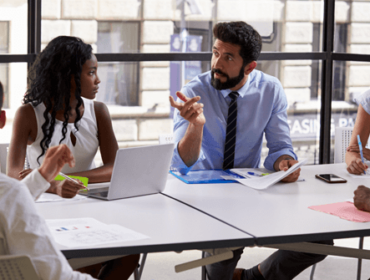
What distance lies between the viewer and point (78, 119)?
2.64 metres

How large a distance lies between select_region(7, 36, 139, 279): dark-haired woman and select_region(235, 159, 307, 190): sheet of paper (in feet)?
2.12

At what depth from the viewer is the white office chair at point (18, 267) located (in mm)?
1267

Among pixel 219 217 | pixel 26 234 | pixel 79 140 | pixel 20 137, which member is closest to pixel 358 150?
pixel 219 217

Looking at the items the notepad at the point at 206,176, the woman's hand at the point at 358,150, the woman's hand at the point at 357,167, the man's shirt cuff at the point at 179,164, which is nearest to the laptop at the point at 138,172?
the notepad at the point at 206,176

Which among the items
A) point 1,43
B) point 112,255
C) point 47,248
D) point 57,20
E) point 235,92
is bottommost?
point 112,255

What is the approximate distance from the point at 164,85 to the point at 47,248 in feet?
18.9

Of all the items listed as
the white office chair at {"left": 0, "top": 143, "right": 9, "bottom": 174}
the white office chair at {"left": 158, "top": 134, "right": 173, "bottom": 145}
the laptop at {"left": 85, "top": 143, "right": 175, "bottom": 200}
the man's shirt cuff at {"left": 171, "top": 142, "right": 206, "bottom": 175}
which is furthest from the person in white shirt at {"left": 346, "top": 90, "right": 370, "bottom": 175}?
the white office chair at {"left": 0, "top": 143, "right": 9, "bottom": 174}

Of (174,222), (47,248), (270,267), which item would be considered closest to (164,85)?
(270,267)

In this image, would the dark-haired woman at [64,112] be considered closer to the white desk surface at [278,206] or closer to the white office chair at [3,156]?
the white office chair at [3,156]

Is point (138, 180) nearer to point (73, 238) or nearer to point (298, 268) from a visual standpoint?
point (73, 238)

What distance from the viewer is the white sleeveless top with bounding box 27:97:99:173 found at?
8.48 ft

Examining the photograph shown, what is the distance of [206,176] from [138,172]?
1.80 feet

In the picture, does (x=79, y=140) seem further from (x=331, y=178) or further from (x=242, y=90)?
(x=331, y=178)

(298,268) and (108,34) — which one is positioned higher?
(108,34)
